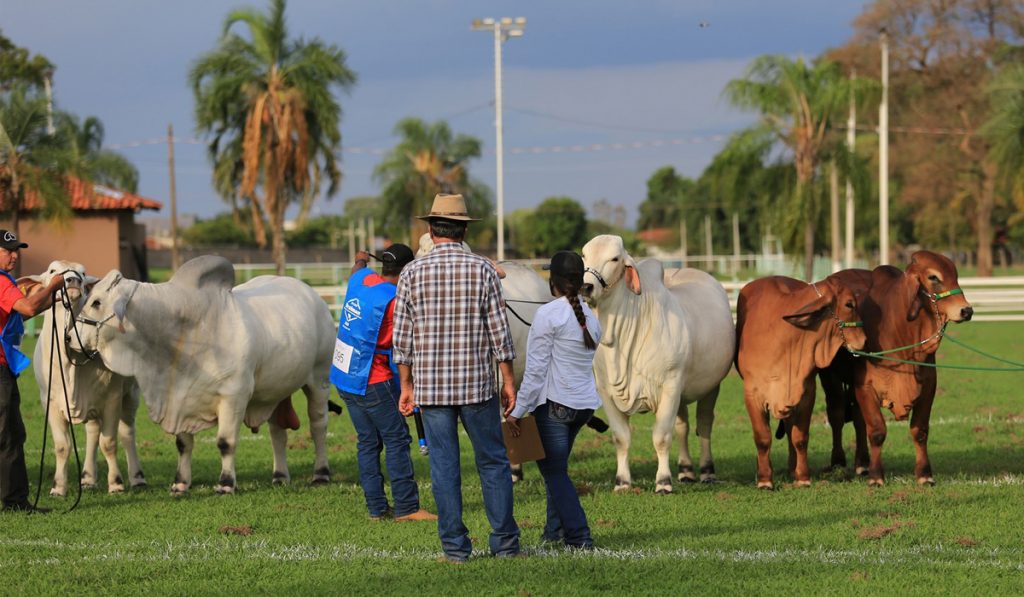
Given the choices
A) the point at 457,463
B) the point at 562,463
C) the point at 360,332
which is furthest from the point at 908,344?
the point at 457,463

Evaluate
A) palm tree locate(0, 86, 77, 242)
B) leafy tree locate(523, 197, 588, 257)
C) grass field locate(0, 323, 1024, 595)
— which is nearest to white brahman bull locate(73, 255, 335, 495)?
grass field locate(0, 323, 1024, 595)

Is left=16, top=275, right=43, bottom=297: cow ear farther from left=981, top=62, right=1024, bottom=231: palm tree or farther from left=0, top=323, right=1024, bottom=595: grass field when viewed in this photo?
left=981, top=62, right=1024, bottom=231: palm tree

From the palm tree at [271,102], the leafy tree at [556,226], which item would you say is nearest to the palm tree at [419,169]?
the palm tree at [271,102]

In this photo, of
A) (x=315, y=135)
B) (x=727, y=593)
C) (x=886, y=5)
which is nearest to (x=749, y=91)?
(x=315, y=135)

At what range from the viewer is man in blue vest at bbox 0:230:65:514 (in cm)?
955

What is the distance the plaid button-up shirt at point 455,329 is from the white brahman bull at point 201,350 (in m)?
3.86

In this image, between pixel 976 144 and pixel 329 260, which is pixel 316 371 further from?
pixel 329 260

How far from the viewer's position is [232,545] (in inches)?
328

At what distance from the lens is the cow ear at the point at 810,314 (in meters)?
10.7

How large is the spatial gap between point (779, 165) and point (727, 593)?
94.6ft

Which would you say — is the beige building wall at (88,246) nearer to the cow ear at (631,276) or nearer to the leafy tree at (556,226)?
the cow ear at (631,276)

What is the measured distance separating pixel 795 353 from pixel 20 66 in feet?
151

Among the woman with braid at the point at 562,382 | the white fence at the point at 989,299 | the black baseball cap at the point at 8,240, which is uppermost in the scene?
the black baseball cap at the point at 8,240

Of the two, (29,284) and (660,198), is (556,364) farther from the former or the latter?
(660,198)
